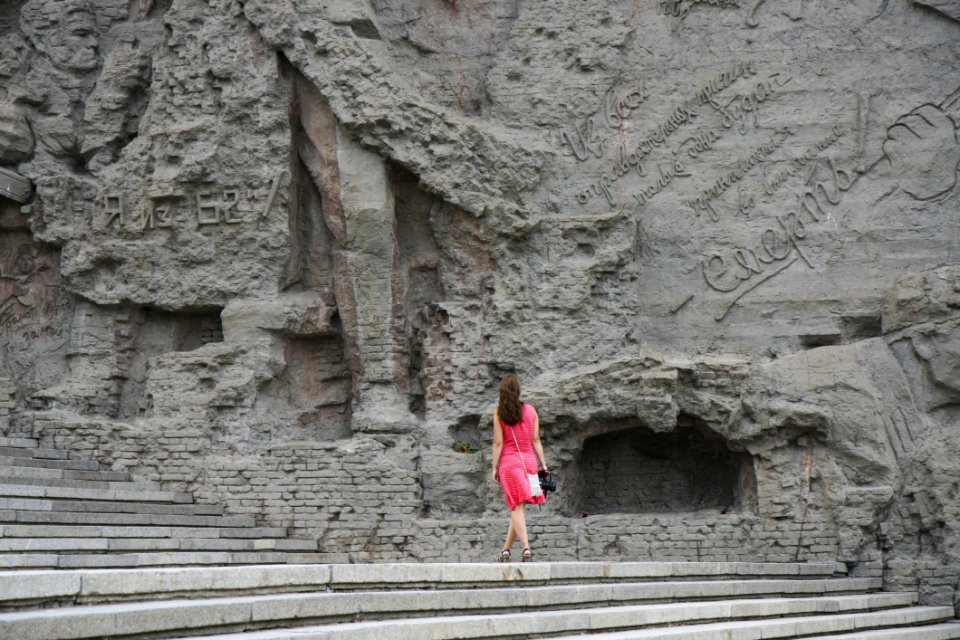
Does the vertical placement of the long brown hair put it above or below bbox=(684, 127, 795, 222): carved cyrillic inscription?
below

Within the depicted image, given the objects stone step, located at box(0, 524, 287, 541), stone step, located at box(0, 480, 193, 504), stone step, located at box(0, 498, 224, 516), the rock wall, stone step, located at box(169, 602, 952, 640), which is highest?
the rock wall

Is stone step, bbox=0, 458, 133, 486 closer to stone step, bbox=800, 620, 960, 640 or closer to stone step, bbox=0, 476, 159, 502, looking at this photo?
stone step, bbox=0, 476, 159, 502

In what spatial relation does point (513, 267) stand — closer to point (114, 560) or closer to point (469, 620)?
point (114, 560)

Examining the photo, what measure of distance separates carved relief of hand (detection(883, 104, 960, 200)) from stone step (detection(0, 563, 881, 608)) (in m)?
4.89

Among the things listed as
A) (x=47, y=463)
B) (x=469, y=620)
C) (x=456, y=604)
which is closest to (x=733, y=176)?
(x=456, y=604)

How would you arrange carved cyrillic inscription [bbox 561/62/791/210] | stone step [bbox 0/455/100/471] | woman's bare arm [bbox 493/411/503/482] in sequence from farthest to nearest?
carved cyrillic inscription [bbox 561/62/791/210] → stone step [bbox 0/455/100/471] → woman's bare arm [bbox 493/411/503/482]

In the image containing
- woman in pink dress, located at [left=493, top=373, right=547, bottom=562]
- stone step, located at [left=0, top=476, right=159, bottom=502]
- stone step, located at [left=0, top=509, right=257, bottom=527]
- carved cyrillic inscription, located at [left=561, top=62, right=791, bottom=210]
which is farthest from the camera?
carved cyrillic inscription, located at [left=561, top=62, right=791, bottom=210]

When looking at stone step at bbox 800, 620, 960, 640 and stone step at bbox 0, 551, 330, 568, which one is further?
stone step at bbox 800, 620, 960, 640

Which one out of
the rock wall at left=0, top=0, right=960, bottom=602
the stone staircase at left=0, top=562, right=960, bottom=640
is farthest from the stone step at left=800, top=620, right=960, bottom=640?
the rock wall at left=0, top=0, right=960, bottom=602

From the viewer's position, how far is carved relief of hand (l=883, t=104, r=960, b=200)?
13328mm

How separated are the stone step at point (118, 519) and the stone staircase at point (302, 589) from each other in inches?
0.7

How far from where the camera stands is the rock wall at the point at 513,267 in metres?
12.8

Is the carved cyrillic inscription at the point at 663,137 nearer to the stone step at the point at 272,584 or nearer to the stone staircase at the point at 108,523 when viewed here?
the stone step at the point at 272,584

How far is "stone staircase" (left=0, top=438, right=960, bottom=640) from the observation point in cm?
593
